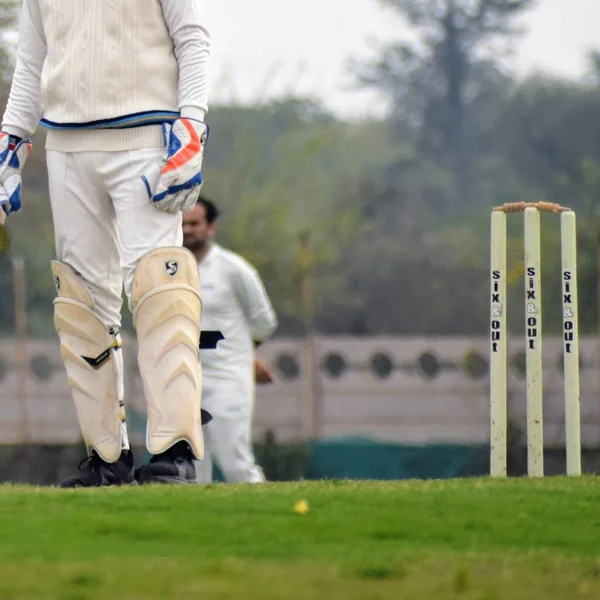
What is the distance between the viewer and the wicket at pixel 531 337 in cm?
622

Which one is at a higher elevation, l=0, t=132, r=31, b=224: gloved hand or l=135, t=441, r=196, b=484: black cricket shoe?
l=0, t=132, r=31, b=224: gloved hand

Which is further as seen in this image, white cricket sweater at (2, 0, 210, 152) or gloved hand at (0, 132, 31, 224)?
gloved hand at (0, 132, 31, 224)

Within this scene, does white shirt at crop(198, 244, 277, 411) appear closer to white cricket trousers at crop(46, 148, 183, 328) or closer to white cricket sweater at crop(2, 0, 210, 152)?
white cricket trousers at crop(46, 148, 183, 328)

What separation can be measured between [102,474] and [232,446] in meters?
2.99

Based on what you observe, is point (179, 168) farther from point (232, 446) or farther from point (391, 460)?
point (391, 460)

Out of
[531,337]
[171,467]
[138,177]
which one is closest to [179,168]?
[138,177]

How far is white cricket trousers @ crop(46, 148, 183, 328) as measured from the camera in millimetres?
5734

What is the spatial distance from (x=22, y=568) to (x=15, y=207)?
2309mm

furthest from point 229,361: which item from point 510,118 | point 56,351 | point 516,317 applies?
point 510,118

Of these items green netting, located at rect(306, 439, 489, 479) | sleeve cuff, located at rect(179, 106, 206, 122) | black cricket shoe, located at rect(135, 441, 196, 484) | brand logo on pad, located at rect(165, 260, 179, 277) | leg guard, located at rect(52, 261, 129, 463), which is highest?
sleeve cuff, located at rect(179, 106, 206, 122)

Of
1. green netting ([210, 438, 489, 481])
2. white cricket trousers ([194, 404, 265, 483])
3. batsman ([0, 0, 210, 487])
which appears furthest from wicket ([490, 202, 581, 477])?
green netting ([210, 438, 489, 481])

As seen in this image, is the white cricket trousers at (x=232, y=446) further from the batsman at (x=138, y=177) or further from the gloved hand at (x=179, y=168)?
the gloved hand at (x=179, y=168)

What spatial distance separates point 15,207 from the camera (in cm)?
607

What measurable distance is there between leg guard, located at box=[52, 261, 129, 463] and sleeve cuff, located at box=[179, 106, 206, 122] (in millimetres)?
631
